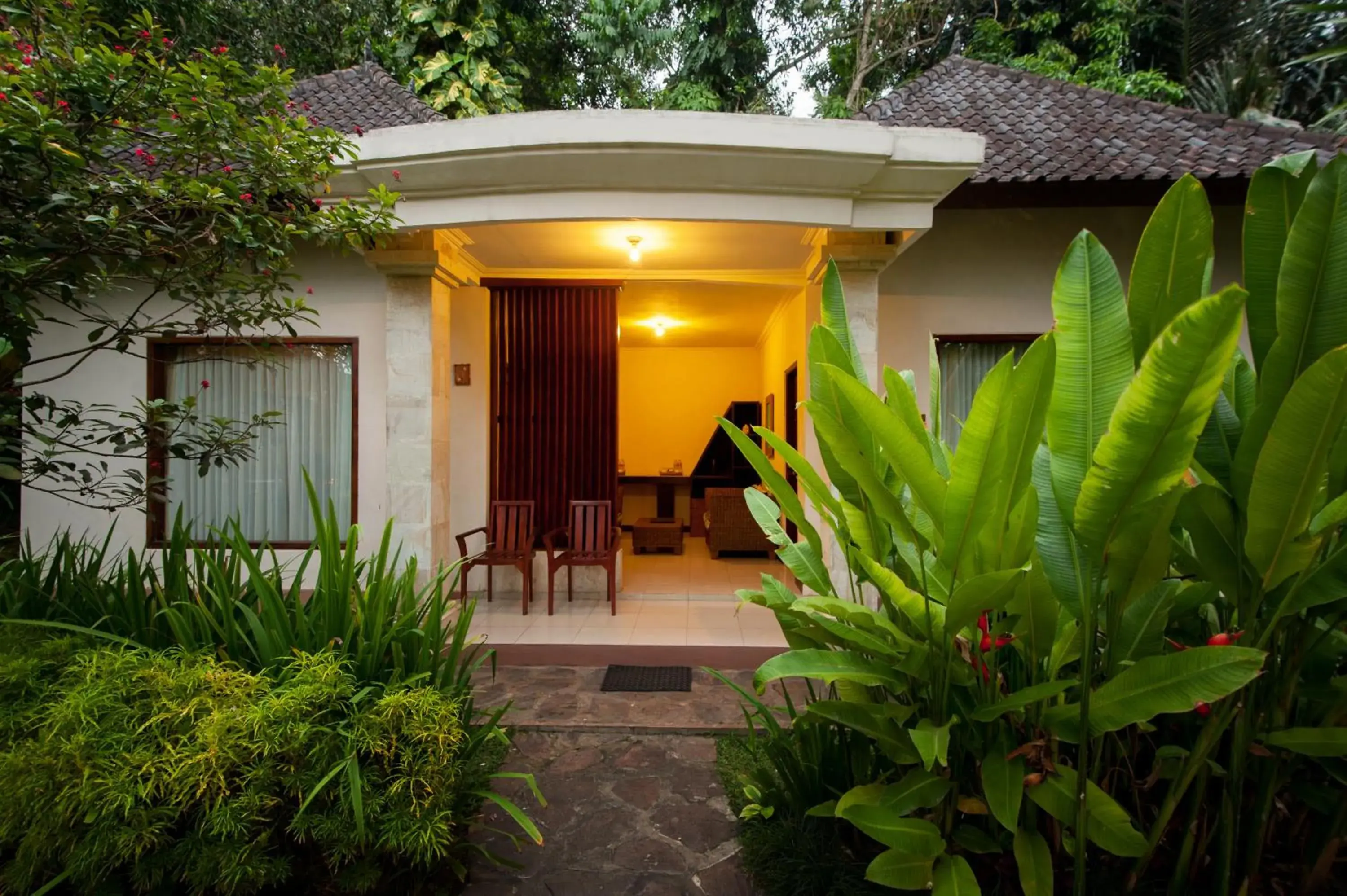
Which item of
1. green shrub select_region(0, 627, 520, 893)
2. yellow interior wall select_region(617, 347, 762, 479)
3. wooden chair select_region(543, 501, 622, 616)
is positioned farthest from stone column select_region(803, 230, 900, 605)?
yellow interior wall select_region(617, 347, 762, 479)

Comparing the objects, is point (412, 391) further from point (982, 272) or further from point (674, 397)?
point (674, 397)

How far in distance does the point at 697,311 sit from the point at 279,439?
15.5 ft

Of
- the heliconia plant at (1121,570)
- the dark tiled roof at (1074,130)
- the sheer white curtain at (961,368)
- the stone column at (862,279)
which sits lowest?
the heliconia plant at (1121,570)

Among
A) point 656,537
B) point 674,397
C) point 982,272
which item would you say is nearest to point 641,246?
point 982,272

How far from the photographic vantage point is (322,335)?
524cm

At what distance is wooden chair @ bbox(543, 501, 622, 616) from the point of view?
503cm

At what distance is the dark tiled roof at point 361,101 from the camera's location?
5.76 m

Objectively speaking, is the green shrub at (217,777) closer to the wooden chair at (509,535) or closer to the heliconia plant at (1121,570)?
the heliconia plant at (1121,570)

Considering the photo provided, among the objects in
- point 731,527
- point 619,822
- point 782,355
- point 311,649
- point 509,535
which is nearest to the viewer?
point 311,649

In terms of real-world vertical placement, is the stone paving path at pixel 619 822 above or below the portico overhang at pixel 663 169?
below

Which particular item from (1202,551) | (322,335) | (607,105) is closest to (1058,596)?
(1202,551)

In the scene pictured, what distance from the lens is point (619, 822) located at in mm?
2312

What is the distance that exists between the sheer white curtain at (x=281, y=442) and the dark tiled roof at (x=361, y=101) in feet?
7.30

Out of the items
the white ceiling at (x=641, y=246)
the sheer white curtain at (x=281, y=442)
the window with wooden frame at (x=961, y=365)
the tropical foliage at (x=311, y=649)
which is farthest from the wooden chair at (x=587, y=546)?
the window with wooden frame at (x=961, y=365)
